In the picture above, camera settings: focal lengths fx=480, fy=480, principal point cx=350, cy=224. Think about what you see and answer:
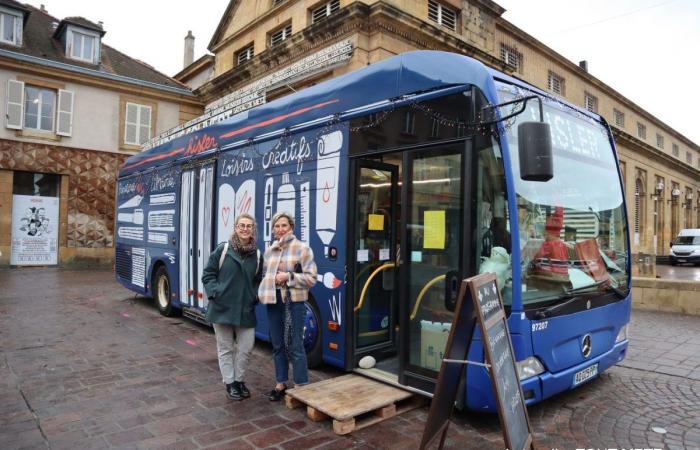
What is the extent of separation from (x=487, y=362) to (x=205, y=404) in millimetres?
2788

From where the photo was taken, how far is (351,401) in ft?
13.7

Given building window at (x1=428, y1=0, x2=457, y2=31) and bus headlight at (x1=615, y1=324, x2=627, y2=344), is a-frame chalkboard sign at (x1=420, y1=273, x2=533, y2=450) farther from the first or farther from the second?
building window at (x1=428, y1=0, x2=457, y2=31)

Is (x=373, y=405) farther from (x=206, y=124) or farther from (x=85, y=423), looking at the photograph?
(x=206, y=124)

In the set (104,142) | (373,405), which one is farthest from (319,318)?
(104,142)

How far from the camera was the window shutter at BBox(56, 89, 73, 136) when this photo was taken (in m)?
19.5

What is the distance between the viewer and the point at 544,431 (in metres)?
3.95

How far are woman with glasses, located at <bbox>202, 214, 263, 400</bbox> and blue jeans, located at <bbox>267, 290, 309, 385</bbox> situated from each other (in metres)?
0.23

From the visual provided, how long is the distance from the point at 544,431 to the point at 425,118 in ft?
9.33

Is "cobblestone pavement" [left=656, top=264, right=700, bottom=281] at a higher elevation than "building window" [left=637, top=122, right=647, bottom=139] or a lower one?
lower

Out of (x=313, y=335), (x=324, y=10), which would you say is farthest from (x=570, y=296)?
(x=324, y=10)

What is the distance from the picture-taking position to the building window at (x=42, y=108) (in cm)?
1859

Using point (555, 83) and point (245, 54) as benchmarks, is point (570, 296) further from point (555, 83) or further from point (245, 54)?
point (555, 83)

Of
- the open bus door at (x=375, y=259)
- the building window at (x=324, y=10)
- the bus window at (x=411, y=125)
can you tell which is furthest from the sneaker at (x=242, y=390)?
the building window at (x=324, y=10)

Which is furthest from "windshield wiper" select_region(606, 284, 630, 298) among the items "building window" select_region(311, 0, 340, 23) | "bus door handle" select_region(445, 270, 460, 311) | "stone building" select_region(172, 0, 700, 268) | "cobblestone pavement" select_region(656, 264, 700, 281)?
"building window" select_region(311, 0, 340, 23)
